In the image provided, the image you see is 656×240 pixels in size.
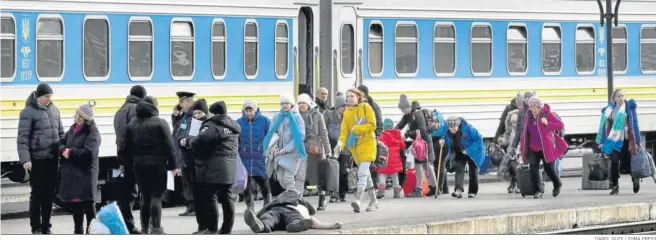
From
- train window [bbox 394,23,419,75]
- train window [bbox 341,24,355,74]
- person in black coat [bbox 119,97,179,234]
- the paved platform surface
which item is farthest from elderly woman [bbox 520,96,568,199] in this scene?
person in black coat [bbox 119,97,179,234]

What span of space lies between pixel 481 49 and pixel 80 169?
556 inches

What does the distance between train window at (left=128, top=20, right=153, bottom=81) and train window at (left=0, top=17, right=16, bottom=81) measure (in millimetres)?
2106

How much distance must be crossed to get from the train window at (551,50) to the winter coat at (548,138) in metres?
8.59

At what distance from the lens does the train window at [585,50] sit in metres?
34.6

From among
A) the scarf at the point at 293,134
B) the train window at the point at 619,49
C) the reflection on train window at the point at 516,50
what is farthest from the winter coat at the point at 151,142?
the train window at the point at 619,49

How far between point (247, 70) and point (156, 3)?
7.17 ft

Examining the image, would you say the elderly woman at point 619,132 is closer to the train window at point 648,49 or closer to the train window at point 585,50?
the train window at point 585,50

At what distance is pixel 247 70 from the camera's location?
2916 cm

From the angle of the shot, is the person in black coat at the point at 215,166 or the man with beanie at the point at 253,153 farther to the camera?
the man with beanie at the point at 253,153

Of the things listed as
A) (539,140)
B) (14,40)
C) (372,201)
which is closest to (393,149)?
(539,140)

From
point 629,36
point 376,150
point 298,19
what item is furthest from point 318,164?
point 629,36

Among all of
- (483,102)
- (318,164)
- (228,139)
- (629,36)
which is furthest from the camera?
(629,36)

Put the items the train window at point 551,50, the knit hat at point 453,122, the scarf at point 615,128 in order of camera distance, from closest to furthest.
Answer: the scarf at point 615,128
the knit hat at point 453,122
the train window at point 551,50

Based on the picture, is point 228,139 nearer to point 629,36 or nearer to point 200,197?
point 200,197
